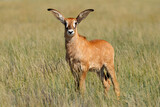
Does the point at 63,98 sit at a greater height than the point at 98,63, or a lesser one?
lesser

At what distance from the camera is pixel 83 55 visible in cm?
493

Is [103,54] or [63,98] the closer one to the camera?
[63,98]

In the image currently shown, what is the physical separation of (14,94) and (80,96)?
1.13 metres

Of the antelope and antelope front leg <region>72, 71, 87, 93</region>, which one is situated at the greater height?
the antelope

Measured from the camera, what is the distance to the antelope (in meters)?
4.85

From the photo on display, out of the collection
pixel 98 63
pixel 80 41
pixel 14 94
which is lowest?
pixel 14 94

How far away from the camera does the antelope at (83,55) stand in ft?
15.9

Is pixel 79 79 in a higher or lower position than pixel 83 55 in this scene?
lower

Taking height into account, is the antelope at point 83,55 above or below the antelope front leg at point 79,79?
above

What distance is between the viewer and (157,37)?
8.68 metres

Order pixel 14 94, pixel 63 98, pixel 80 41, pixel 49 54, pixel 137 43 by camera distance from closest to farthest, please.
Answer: pixel 63 98 → pixel 14 94 → pixel 80 41 → pixel 49 54 → pixel 137 43

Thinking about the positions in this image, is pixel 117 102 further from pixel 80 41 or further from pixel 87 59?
pixel 80 41

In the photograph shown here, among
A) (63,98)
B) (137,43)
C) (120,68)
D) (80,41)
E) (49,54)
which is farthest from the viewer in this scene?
(137,43)

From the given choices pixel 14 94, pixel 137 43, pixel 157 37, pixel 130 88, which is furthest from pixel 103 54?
pixel 157 37
